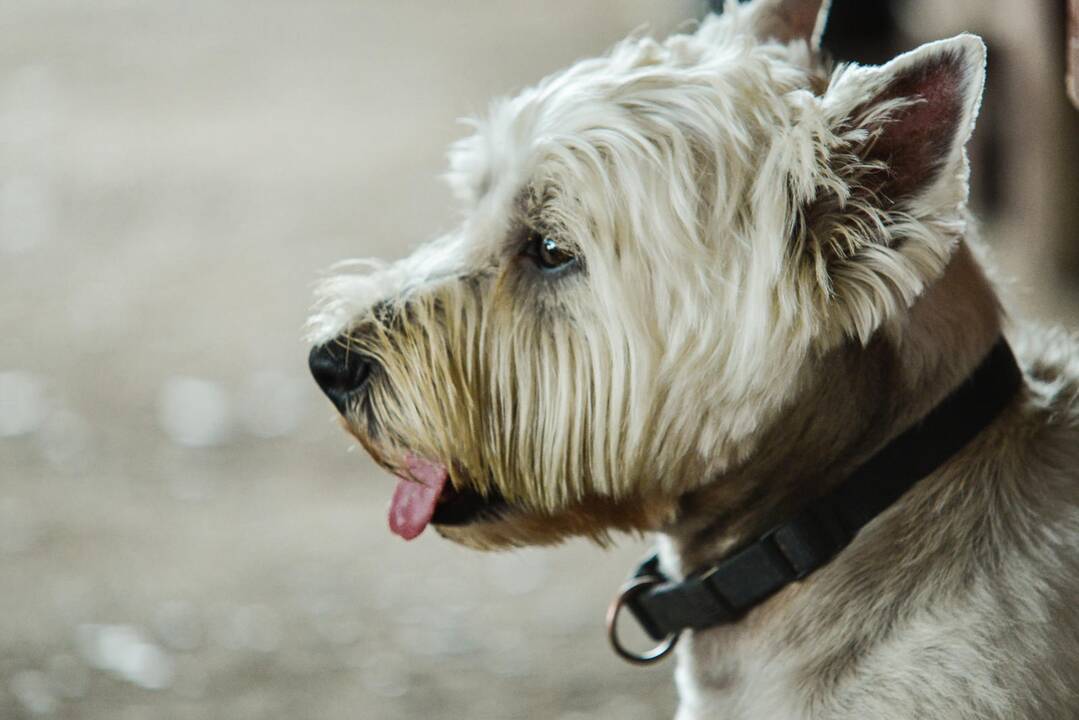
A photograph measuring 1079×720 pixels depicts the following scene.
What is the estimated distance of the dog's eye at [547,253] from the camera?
73.0 inches

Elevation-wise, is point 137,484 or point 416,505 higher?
point 137,484

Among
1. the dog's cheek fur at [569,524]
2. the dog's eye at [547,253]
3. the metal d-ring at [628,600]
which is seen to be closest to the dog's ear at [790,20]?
the dog's eye at [547,253]

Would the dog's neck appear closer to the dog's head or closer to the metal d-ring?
the dog's head

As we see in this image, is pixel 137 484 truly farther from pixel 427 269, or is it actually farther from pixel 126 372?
pixel 427 269

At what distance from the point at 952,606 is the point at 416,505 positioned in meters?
0.83

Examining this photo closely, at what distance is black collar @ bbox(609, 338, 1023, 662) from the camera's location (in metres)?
1.76

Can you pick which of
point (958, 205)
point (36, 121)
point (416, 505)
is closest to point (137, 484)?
point (416, 505)

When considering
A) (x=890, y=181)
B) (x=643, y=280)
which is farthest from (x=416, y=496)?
(x=890, y=181)

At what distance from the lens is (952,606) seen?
171 centimetres

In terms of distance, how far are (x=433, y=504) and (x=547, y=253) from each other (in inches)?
17.5

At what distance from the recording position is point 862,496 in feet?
5.80

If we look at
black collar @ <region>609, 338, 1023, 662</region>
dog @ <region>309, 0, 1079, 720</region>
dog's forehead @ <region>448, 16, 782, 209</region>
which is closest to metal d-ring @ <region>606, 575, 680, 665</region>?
dog @ <region>309, 0, 1079, 720</region>

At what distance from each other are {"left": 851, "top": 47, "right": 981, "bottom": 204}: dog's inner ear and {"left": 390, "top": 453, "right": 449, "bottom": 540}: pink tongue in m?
0.80

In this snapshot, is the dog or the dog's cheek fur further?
the dog's cheek fur
